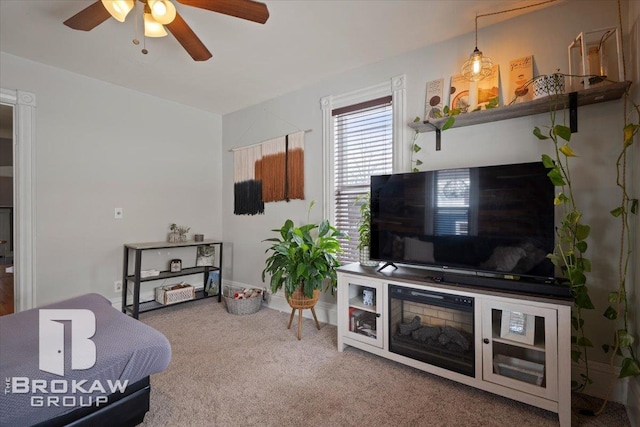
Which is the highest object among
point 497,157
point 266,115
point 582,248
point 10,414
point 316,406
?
point 266,115

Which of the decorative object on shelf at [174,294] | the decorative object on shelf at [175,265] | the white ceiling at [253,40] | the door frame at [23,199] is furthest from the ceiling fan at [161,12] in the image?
the decorative object on shelf at [174,294]

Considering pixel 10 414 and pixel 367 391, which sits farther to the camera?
pixel 367 391

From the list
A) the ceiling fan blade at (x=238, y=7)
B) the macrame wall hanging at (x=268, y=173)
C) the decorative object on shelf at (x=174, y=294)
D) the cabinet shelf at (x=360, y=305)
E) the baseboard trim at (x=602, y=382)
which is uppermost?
the ceiling fan blade at (x=238, y=7)

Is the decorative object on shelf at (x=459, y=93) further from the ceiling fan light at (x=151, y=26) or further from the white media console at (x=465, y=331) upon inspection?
the ceiling fan light at (x=151, y=26)

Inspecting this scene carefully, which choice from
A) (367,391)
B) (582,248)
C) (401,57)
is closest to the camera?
(582,248)

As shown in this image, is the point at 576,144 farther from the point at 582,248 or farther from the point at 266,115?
the point at 266,115

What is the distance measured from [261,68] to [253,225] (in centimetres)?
182

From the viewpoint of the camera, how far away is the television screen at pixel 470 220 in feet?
5.87

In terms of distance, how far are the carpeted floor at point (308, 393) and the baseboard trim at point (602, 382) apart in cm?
7

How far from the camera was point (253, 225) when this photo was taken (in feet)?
12.4

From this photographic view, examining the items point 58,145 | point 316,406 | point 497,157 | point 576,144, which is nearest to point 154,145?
point 58,145

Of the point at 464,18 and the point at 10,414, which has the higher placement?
the point at 464,18

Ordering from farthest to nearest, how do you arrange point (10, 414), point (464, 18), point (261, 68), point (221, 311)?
point (221, 311), point (261, 68), point (464, 18), point (10, 414)

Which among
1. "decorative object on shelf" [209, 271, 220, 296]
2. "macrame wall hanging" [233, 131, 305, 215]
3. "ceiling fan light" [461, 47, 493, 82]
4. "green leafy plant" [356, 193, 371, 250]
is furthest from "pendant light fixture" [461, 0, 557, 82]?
"decorative object on shelf" [209, 271, 220, 296]
